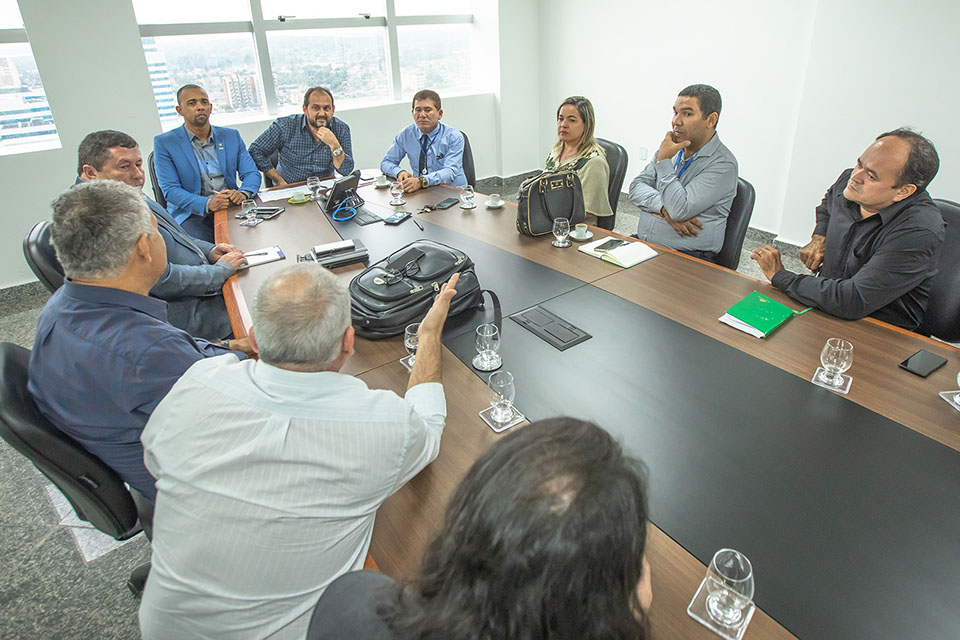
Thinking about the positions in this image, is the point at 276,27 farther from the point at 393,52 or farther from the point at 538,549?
the point at 538,549

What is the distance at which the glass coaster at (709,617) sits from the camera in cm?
91

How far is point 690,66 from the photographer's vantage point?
447 cm

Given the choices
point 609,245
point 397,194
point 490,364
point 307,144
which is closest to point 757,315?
point 609,245

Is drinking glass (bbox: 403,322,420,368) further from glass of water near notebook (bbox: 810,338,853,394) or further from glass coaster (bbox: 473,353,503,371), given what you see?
glass of water near notebook (bbox: 810,338,853,394)

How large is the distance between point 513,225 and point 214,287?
152 cm

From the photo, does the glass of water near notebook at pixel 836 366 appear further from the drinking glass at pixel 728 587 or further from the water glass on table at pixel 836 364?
the drinking glass at pixel 728 587

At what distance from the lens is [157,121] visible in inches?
162

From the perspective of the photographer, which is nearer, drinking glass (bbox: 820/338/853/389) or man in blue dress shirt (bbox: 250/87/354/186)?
drinking glass (bbox: 820/338/853/389)

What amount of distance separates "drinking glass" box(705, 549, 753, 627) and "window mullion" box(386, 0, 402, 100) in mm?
5458

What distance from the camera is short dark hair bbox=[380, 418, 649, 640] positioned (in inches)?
23.0

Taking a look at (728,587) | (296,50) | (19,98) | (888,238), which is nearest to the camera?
(728,587)

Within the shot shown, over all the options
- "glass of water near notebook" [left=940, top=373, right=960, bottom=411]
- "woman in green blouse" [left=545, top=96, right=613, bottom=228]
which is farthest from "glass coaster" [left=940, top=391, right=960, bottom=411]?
"woman in green blouse" [left=545, top=96, right=613, bottom=228]

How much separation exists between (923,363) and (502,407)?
126cm

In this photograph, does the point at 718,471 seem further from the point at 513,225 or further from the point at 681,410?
the point at 513,225
